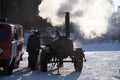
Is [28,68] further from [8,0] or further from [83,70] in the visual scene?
[8,0]

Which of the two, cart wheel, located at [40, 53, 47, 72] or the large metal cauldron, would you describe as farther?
cart wheel, located at [40, 53, 47, 72]

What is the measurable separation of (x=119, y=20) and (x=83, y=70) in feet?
87.4

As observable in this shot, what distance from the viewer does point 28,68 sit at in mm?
19797

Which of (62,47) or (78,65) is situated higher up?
(62,47)

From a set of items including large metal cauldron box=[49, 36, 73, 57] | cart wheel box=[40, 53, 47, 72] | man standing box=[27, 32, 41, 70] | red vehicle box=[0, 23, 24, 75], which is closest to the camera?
red vehicle box=[0, 23, 24, 75]

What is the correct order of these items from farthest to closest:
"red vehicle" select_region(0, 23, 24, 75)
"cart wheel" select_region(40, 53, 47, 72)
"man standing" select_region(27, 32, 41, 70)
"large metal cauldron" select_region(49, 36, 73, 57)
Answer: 1. "man standing" select_region(27, 32, 41, 70)
2. "cart wheel" select_region(40, 53, 47, 72)
3. "large metal cauldron" select_region(49, 36, 73, 57)
4. "red vehicle" select_region(0, 23, 24, 75)

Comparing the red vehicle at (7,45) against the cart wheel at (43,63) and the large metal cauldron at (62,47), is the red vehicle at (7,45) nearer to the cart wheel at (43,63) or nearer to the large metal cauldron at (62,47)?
the cart wheel at (43,63)

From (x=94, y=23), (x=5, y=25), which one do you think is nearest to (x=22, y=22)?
(x=94, y=23)

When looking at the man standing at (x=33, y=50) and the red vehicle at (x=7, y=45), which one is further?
the man standing at (x=33, y=50)

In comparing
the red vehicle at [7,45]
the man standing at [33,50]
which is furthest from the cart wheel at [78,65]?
the red vehicle at [7,45]

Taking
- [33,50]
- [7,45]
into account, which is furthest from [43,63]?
[7,45]

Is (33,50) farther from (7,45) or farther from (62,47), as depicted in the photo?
(7,45)

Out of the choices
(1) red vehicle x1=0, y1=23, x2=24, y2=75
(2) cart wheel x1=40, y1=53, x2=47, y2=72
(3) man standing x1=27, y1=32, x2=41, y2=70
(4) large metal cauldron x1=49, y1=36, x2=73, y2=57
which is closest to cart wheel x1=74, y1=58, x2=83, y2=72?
(4) large metal cauldron x1=49, y1=36, x2=73, y2=57

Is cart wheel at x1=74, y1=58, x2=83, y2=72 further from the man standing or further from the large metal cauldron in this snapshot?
the man standing
